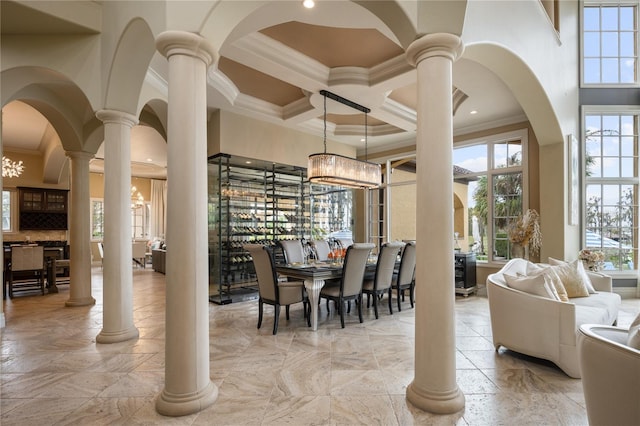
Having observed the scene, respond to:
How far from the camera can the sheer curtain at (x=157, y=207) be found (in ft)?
43.0

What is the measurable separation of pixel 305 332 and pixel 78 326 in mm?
2898

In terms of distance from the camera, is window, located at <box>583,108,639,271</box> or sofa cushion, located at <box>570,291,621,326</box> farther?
window, located at <box>583,108,639,271</box>

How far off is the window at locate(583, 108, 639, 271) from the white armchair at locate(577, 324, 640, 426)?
17.2 feet

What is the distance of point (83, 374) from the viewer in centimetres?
286

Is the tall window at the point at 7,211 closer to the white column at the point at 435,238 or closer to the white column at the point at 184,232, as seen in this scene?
the white column at the point at 184,232

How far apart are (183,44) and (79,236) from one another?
4.48m

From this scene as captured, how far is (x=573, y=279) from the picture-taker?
3.86 meters

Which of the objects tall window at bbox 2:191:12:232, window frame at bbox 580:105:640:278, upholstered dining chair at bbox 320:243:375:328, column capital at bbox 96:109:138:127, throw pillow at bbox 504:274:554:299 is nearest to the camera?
throw pillow at bbox 504:274:554:299

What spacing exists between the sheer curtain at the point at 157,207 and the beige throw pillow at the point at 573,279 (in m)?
12.6

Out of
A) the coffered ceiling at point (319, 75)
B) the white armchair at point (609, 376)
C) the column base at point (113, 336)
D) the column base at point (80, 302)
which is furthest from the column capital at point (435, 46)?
the column base at point (80, 302)

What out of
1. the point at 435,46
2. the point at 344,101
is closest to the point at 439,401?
the point at 435,46

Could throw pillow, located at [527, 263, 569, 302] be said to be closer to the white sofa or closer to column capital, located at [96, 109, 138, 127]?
the white sofa

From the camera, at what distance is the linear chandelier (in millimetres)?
4941

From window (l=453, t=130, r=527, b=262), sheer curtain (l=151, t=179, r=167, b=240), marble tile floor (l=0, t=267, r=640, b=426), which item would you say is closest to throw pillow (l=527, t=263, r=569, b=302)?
marble tile floor (l=0, t=267, r=640, b=426)
